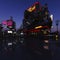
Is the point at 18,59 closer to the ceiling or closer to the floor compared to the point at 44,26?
closer to the floor

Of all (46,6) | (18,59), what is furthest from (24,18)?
(18,59)

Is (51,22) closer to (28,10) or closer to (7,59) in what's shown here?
(28,10)

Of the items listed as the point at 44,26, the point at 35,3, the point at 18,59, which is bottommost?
the point at 18,59

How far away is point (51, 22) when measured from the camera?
16828mm

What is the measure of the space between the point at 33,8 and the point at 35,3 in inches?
15.2

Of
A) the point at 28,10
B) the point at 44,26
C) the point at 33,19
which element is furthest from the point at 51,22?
the point at 28,10

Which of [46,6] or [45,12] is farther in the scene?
[46,6]

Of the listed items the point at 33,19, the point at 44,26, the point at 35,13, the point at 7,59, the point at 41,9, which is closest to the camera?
the point at 7,59

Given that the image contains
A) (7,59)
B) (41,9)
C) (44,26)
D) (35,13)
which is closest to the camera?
(7,59)

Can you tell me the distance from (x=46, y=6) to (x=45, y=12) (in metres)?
1.29

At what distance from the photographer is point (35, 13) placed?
14.4 metres

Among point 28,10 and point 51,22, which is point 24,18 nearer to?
point 28,10

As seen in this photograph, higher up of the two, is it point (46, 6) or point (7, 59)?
point (46, 6)

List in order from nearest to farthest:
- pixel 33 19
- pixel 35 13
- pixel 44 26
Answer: pixel 35 13 < pixel 33 19 < pixel 44 26
